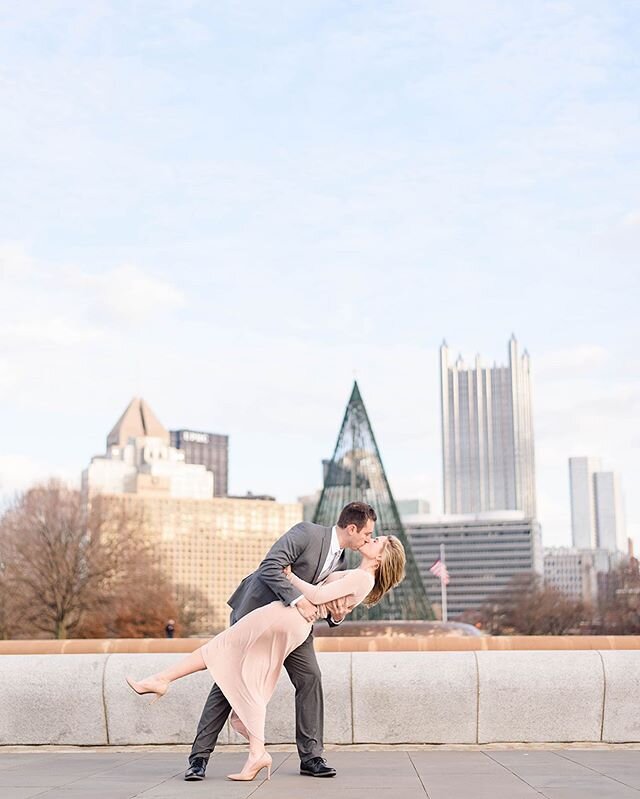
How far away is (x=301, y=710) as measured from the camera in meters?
7.38

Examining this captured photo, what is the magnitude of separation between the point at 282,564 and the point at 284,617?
34 cm

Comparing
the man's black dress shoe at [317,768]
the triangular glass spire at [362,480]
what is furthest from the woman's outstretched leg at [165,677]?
the triangular glass spire at [362,480]

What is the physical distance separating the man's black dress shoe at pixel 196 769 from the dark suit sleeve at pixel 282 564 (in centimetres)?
110

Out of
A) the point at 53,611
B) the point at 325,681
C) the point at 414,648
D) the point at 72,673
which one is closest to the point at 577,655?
the point at 414,648

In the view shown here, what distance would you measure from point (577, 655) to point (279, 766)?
2.90 meters

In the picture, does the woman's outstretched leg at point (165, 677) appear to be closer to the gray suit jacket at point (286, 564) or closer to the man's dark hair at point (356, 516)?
the gray suit jacket at point (286, 564)

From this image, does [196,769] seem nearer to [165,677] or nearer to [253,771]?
[253,771]

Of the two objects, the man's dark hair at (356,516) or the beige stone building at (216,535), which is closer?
the man's dark hair at (356,516)

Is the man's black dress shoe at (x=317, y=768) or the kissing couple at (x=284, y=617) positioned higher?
Answer: the kissing couple at (x=284, y=617)

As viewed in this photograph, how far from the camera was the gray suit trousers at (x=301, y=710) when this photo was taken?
23.7 ft

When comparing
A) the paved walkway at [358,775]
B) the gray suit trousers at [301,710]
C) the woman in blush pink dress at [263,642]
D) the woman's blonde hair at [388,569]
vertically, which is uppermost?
the woman's blonde hair at [388,569]

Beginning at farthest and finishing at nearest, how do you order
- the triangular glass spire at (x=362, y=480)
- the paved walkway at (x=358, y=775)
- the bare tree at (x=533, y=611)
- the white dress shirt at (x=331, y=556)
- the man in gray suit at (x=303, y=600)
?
the bare tree at (x=533, y=611)
the triangular glass spire at (x=362, y=480)
the white dress shirt at (x=331, y=556)
the man in gray suit at (x=303, y=600)
the paved walkway at (x=358, y=775)

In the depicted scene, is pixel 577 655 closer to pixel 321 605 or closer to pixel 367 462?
pixel 321 605

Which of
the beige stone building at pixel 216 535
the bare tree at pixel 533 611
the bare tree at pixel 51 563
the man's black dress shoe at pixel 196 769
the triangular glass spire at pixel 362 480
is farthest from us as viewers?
the beige stone building at pixel 216 535
